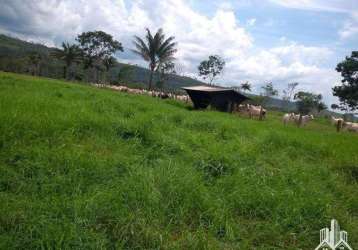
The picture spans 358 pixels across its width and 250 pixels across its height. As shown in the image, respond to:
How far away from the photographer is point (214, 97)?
22.2 m

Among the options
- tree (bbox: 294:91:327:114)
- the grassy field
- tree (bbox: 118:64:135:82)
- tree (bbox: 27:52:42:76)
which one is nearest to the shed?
the grassy field

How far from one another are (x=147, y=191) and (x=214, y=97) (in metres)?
18.6

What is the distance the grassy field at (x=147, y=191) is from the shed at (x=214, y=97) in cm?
1515

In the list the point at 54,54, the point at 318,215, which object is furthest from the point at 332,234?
the point at 54,54

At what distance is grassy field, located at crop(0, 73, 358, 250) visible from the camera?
3.18 meters

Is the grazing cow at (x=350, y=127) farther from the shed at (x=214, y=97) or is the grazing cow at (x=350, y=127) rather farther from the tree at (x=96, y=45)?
the tree at (x=96, y=45)

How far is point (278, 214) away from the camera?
407 cm

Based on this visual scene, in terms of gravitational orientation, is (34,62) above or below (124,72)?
below

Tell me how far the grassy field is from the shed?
1515 cm

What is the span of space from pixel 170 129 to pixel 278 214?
13.2 ft

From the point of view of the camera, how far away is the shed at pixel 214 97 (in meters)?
21.9

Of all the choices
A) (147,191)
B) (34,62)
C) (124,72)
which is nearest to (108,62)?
(124,72)

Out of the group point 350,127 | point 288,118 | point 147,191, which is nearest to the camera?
point 147,191

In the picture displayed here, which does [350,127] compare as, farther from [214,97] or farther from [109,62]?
[109,62]
